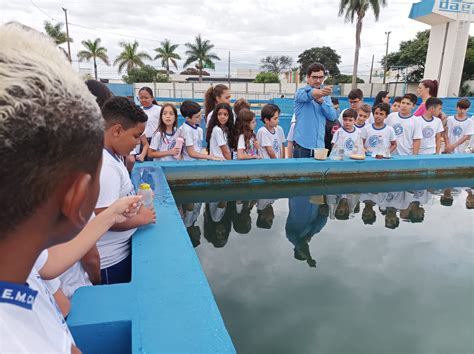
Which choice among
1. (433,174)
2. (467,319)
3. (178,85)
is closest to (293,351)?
(467,319)

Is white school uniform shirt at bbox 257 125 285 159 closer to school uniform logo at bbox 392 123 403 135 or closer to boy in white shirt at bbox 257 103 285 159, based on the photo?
boy in white shirt at bbox 257 103 285 159

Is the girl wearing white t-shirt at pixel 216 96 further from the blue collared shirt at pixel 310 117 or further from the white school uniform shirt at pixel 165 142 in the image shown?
the blue collared shirt at pixel 310 117

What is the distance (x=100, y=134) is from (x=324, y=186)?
14.7 ft

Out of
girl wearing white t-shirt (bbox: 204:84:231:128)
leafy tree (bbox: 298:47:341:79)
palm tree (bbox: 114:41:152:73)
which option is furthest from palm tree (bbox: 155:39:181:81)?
girl wearing white t-shirt (bbox: 204:84:231:128)

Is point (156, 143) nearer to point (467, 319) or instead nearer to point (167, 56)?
point (467, 319)

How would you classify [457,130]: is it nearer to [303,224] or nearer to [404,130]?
[404,130]

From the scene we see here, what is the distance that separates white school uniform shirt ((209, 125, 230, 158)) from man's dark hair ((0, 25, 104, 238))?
13.2ft

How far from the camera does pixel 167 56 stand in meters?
40.2

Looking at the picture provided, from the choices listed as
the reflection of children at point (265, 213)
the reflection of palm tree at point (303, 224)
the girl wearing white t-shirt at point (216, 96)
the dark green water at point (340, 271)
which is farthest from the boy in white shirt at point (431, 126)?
the girl wearing white t-shirt at point (216, 96)

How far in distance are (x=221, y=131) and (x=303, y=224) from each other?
1.67 m

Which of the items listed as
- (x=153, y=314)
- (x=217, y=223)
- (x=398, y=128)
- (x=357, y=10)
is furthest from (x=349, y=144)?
(x=357, y=10)

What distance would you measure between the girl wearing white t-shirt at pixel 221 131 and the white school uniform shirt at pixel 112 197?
2.61 meters

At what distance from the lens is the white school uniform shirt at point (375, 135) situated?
518 cm

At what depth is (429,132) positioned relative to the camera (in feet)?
18.2
